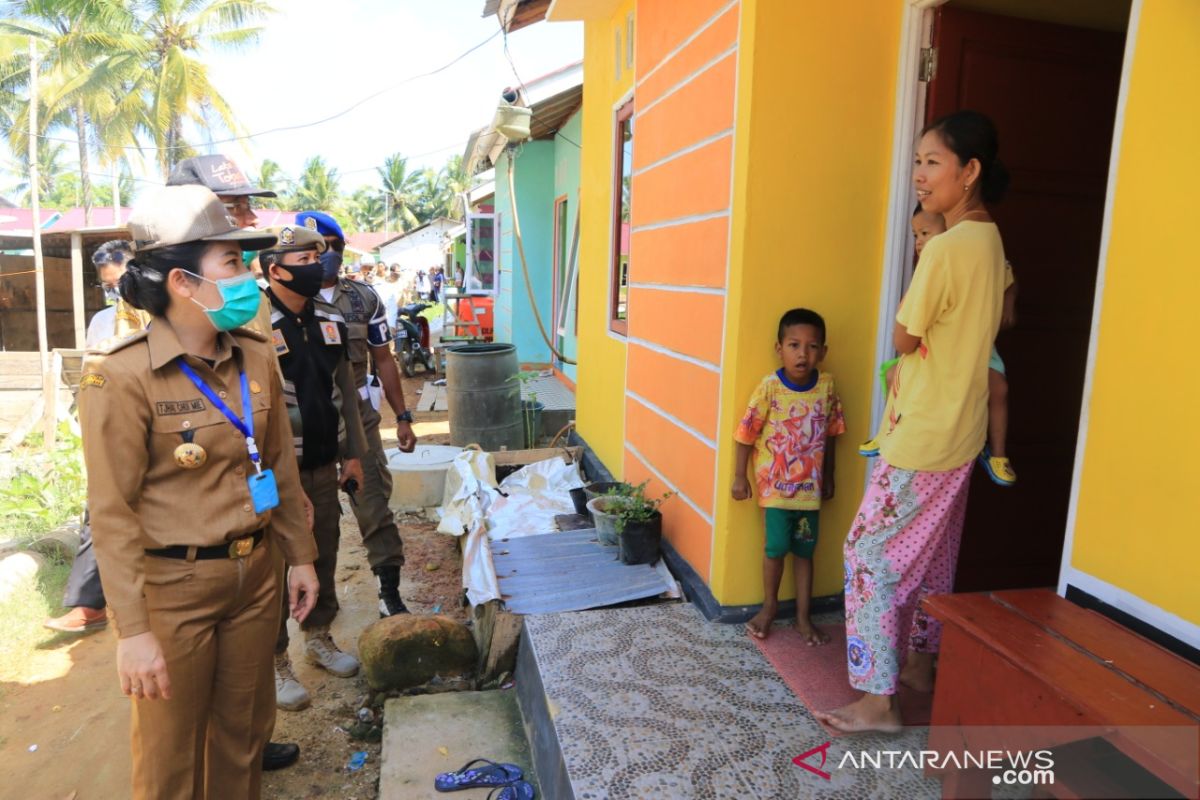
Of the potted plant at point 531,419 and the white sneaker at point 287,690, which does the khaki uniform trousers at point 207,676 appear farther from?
the potted plant at point 531,419

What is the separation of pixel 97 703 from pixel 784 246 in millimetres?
3630

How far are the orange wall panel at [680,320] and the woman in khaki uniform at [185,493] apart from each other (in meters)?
1.81

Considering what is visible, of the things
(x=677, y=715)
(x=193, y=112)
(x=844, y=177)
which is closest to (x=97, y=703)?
(x=677, y=715)

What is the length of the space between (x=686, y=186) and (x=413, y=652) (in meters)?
2.49

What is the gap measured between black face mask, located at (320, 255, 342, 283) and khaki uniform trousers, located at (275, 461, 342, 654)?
0.87 meters

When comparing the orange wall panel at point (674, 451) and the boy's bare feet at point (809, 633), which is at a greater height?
the orange wall panel at point (674, 451)

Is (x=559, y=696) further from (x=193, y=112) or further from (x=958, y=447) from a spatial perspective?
(x=193, y=112)

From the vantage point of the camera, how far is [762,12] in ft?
9.07

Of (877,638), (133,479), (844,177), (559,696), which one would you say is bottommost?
(559,696)

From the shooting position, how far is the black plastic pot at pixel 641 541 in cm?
370

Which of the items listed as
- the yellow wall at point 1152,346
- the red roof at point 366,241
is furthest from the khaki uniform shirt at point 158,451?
the red roof at point 366,241

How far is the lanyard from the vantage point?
195cm

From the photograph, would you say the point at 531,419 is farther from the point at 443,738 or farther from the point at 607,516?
the point at 443,738

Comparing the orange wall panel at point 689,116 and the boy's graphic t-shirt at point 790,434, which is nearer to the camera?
the boy's graphic t-shirt at point 790,434
